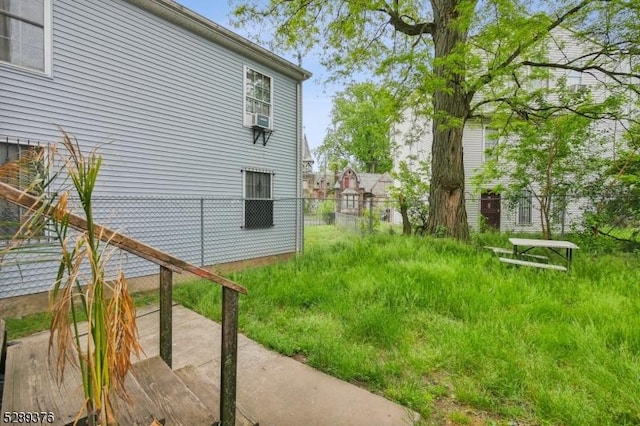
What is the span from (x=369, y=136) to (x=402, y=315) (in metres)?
37.2

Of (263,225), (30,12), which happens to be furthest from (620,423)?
(30,12)

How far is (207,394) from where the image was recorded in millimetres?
1925

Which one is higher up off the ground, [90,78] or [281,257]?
[90,78]

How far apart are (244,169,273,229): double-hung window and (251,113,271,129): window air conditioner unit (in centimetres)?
119

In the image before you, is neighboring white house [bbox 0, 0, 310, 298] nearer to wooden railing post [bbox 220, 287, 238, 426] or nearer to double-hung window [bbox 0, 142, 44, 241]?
double-hung window [bbox 0, 142, 44, 241]

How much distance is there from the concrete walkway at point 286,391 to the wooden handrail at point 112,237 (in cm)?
97

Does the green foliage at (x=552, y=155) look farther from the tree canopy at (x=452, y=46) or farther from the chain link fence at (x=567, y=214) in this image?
the tree canopy at (x=452, y=46)

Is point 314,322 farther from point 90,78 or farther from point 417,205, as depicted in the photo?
point 417,205

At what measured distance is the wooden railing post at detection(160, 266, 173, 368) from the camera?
1.91 meters

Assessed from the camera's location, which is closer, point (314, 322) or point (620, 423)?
point (620, 423)

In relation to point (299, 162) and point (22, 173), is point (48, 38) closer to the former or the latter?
point (22, 173)

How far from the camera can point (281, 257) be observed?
9211mm

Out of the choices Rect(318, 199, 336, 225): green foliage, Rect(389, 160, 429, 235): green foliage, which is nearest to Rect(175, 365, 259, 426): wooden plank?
Rect(389, 160, 429, 235): green foliage

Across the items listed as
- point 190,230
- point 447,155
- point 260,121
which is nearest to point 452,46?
point 447,155
